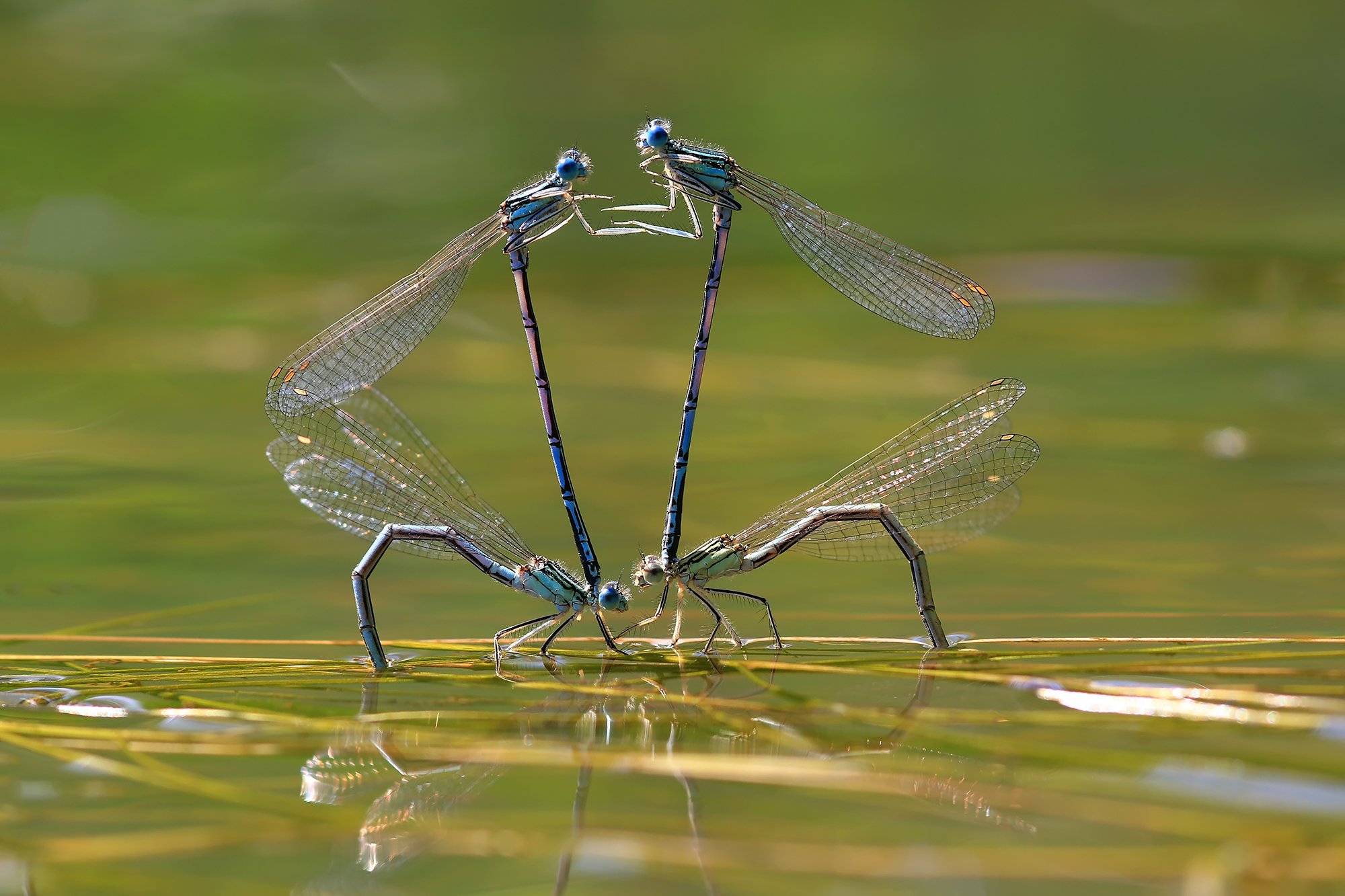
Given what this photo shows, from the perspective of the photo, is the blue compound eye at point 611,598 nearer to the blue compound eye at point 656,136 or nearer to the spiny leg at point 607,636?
the spiny leg at point 607,636

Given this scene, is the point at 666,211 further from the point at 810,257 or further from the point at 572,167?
the point at 810,257

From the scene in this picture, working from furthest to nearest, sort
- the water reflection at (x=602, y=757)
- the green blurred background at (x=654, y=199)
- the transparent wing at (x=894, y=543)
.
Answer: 1. the green blurred background at (x=654, y=199)
2. the transparent wing at (x=894, y=543)
3. the water reflection at (x=602, y=757)

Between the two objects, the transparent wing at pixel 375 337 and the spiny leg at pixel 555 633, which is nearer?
the spiny leg at pixel 555 633

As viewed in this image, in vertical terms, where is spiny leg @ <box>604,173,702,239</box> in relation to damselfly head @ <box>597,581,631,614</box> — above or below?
above

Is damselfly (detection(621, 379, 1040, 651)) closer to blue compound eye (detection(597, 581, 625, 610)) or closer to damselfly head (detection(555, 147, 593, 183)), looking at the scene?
blue compound eye (detection(597, 581, 625, 610))

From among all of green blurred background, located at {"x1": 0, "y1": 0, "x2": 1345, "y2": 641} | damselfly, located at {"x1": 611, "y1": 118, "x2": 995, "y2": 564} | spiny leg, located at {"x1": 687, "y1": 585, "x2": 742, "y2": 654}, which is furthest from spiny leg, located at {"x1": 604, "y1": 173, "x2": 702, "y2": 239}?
green blurred background, located at {"x1": 0, "y1": 0, "x2": 1345, "y2": 641}

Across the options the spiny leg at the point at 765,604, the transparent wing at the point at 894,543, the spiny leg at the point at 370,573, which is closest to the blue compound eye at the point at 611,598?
the spiny leg at the point at 765,604

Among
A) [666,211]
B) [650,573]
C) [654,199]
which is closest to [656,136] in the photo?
[666,211]
